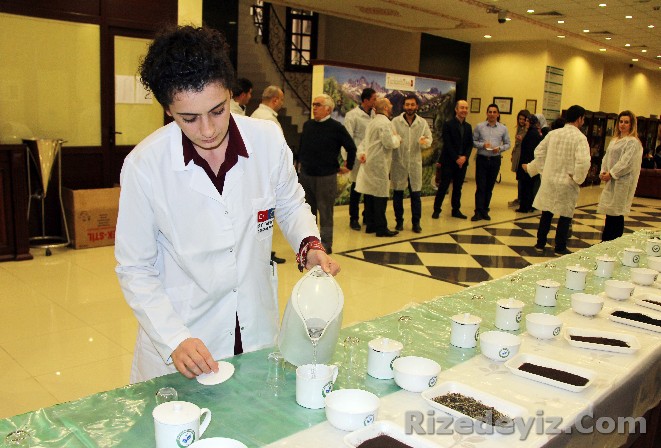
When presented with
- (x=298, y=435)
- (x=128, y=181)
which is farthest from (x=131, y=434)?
(x=128, y=181)

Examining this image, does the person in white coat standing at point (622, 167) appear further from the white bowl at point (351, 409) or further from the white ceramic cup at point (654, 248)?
the white bowl at point (351, 409)

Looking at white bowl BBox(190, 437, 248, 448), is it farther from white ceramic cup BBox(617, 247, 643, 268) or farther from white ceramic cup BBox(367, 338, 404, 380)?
white ceramic cup BBox(617, 247, 643, 268)

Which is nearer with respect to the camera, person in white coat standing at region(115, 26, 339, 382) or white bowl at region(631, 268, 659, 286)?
person in white coat standing at region(115, 26, 339, 382)

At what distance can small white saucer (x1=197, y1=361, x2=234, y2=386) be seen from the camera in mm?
1501

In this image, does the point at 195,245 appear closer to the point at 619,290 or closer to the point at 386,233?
the point at 619,290

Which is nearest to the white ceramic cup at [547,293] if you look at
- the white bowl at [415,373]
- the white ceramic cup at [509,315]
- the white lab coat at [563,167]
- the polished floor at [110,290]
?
the white ceramic cup at [509,315]

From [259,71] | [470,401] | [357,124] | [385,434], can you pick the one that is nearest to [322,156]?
[357,124]

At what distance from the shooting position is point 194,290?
1.71 metres

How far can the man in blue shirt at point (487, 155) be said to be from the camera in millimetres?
8375

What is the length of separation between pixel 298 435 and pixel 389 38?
13037mm

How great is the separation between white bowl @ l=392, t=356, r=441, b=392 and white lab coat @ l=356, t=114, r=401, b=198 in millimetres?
5227

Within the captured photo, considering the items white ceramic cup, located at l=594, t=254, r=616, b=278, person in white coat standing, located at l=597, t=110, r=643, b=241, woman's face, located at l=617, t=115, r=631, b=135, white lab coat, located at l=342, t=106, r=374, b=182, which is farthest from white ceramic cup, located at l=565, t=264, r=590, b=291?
white lab coat, located at l=342, t=106, r=374, b=182

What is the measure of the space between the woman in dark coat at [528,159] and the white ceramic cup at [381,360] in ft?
26.0

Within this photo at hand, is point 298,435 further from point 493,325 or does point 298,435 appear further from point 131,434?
point 493,325
